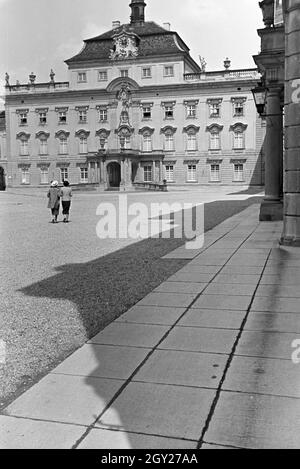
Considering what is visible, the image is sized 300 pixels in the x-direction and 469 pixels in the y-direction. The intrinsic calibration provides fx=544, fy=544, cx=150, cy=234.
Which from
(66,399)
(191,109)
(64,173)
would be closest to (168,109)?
(191,109)

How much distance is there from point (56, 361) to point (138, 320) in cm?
138

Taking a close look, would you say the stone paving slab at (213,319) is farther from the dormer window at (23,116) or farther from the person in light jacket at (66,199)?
the dormer window at (23,116)

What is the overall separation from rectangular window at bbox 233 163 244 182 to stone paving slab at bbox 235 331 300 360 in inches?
2513

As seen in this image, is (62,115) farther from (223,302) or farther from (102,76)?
(223,302)

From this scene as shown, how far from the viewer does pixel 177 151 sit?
69438mm

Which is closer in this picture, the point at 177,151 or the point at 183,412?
the point at 183,412

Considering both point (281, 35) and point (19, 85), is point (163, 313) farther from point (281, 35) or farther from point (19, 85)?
point (19, 85)

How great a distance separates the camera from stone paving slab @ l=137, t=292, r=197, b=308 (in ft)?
21.4

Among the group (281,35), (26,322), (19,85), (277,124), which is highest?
(19,85)

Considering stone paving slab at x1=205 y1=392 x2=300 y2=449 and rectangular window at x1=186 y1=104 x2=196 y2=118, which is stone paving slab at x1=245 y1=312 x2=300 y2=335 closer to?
stone paving slab at x1=205 y1=392 x2=300 y2=449

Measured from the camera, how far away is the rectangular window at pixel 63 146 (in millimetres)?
73500

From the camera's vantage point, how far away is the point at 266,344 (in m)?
4.88

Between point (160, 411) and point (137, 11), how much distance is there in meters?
79.3
